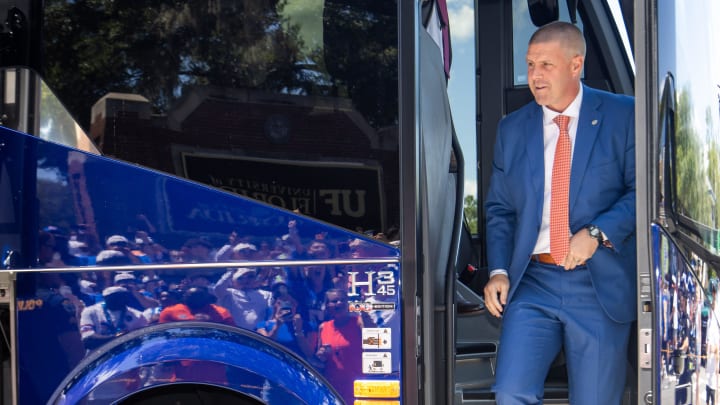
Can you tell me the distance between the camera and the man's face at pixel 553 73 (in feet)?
10.5

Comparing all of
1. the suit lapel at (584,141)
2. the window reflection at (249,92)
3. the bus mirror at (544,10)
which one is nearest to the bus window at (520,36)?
the bus mirror at (544,10)

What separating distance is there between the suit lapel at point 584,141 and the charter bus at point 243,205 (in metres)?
0.24

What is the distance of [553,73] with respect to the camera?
3221 mm

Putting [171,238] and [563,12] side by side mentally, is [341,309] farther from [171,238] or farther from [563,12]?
[563,12]

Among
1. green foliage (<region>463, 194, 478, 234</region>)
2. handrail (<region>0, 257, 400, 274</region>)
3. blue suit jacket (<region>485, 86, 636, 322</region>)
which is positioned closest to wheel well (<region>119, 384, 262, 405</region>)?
handrail (<region>0, 257, 400, 274</region>)

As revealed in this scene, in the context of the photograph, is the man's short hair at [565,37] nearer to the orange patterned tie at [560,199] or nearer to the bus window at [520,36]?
the orange patterned tie at [560,199]

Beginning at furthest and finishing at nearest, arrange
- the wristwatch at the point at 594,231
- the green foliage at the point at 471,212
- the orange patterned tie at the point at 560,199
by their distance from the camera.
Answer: the green foliage at the point at 471,212 < the orange patterned tie at the point at 560,199 < the wristwatch at the point at 594,231

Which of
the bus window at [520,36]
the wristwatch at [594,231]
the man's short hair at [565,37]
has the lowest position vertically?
the wristwatch at [594,231]

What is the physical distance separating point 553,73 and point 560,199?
510mm

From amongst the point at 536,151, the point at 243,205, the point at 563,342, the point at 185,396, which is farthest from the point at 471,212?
the point at 185,396

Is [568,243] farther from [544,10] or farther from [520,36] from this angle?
[520,36]

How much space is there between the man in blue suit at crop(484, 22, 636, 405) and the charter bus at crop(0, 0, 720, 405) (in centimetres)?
16

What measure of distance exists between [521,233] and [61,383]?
1.89 meters

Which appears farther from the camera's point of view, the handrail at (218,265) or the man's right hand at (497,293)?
the man's right hand at (497,293)
